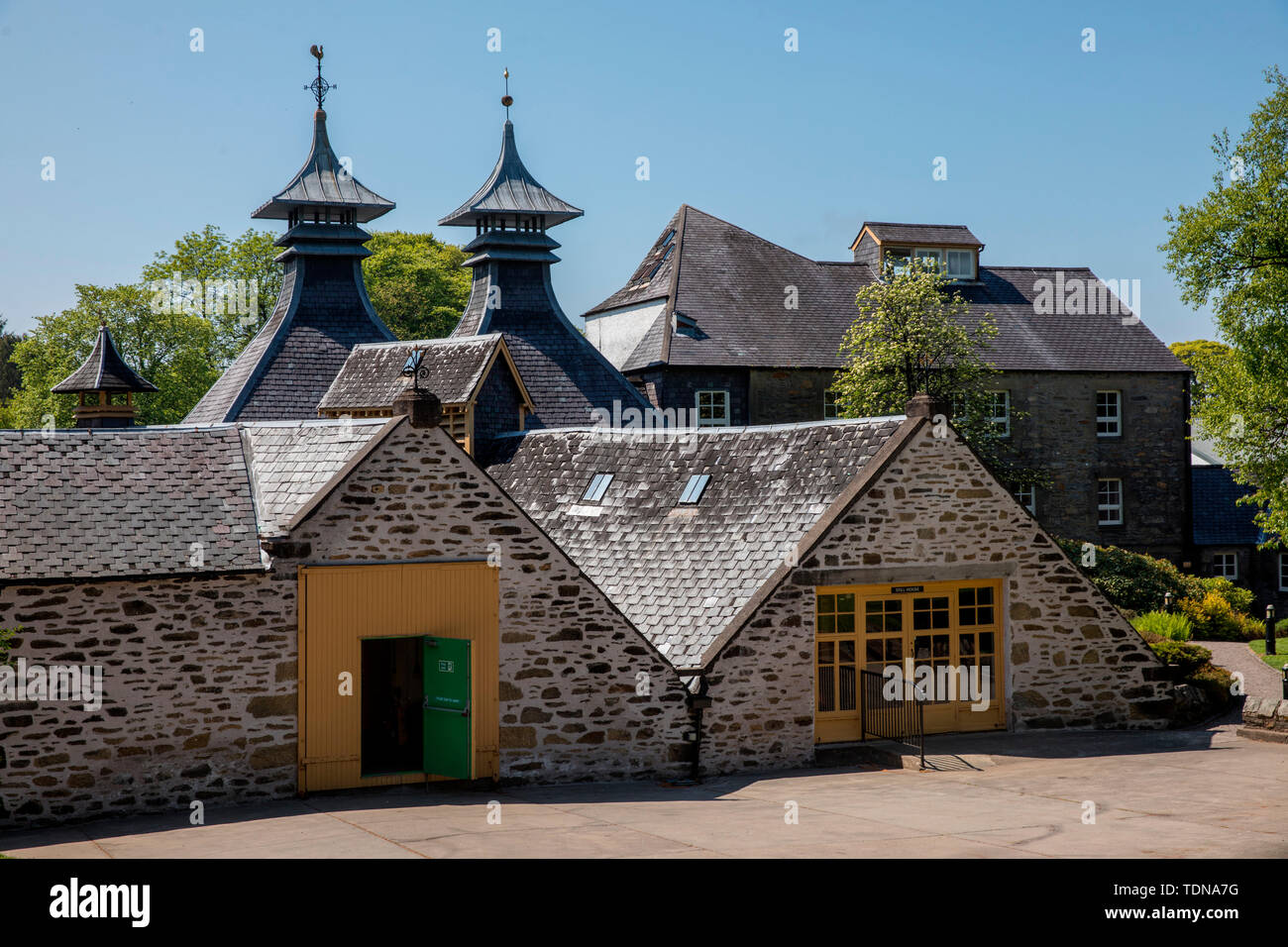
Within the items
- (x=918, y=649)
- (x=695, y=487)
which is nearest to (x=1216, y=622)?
(x=918, y=649)

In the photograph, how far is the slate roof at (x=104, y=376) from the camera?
3812 centimetres

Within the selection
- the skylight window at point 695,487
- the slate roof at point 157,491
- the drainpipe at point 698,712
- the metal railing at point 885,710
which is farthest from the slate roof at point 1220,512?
the slate roof at point 157,491

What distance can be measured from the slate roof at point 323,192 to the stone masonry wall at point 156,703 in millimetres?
25944

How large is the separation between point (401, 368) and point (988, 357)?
19.5 m

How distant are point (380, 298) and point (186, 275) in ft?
28.5

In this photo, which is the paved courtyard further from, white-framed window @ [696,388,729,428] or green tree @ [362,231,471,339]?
green tree @ [362,231,471,339]

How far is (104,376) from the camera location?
38250 millimetres

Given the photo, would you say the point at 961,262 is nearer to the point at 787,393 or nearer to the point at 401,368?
the point at 787,393

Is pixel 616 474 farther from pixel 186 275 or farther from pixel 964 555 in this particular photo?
pixel 186 275

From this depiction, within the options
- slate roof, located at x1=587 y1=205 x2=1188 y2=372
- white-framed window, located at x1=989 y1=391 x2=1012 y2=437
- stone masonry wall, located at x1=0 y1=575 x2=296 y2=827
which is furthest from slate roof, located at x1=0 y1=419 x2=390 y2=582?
white-framed window, located at x1=989 y1=391 x2=1012 y2=437

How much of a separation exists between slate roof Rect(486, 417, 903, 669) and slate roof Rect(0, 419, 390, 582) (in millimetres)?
4875

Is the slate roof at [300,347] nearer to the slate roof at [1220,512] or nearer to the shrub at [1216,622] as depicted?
the shrub at [1216,622]

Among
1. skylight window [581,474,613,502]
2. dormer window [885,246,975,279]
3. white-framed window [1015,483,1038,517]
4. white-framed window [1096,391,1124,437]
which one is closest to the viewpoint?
skylight window [581,474,613,502]

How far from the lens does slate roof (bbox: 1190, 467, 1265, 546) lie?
4262 cm
